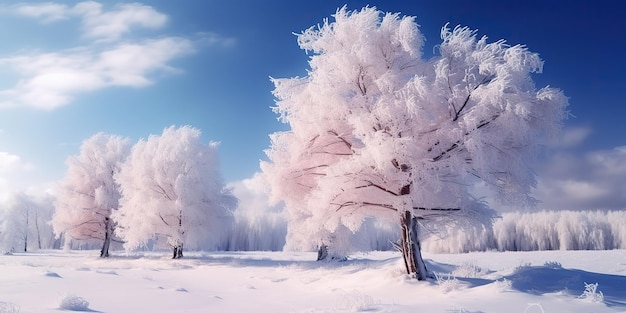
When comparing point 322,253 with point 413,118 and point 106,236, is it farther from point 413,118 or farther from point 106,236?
point 106,236

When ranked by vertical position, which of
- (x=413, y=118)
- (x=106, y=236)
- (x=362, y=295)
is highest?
(x=413, y=118)

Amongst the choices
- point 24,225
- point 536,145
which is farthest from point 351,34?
point 24,225

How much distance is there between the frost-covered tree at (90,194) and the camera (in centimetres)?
3738

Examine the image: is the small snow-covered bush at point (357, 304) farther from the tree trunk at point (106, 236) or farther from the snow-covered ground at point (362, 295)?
the tree trunk at point (106, 236)

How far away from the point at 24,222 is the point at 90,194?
39838 mm

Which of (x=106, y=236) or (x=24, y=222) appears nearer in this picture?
(x=106, y=236)

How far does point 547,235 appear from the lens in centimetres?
9356

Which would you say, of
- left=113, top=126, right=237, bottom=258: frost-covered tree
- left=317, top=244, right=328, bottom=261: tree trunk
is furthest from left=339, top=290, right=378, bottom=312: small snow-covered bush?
left=113, top=126, right=237, bottom=258: frost-covered tree

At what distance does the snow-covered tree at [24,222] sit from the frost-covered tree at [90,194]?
24728 mm

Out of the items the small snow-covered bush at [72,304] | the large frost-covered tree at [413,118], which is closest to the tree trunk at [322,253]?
the large frost-covered tree at [413,118]

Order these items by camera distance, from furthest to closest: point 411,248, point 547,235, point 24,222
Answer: point 547,235 < point 24,222 < point 411,248

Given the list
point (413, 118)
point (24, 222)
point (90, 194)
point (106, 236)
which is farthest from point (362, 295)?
point (24, 222)

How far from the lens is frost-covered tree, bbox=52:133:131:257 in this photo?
1471 inches

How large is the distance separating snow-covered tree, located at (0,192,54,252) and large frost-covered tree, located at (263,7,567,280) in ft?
194
